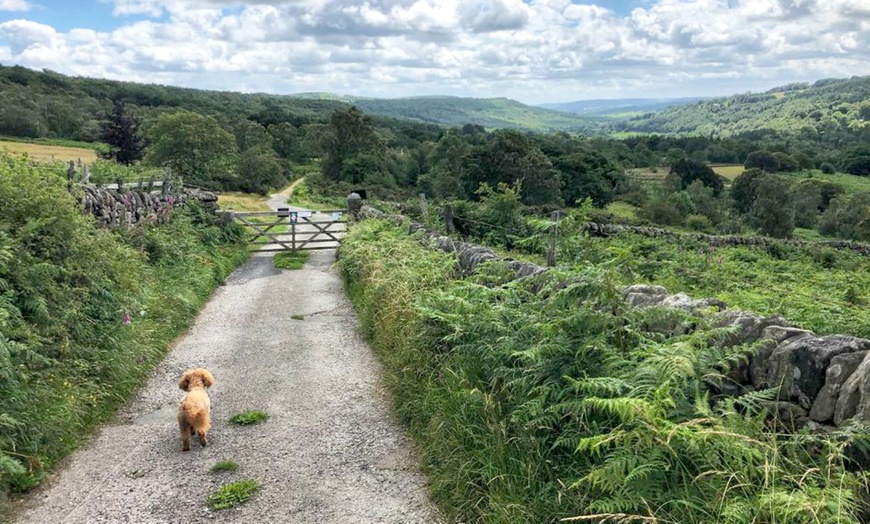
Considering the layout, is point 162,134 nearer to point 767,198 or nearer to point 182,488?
point 182,488

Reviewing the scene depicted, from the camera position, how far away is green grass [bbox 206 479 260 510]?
5.03m

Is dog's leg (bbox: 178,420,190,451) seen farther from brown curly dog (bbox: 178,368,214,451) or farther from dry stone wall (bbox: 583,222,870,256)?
dry stone wall (bbox: 583,222,870,256)

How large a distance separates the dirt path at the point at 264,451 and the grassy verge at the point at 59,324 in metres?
0.29

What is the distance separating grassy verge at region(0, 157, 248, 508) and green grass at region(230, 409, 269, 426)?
1.50 metres

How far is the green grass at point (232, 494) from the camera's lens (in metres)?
5.03

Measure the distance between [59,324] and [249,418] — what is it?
→ 254 centimetres

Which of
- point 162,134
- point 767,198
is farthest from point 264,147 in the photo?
point 767,198

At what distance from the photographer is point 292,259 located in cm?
1842

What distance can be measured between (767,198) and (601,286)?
201ft

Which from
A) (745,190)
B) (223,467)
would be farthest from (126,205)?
(745,190)

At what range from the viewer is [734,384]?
155 inches

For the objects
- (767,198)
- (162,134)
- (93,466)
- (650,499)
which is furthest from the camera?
(767,198)

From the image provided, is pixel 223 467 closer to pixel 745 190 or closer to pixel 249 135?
pixel 745 190

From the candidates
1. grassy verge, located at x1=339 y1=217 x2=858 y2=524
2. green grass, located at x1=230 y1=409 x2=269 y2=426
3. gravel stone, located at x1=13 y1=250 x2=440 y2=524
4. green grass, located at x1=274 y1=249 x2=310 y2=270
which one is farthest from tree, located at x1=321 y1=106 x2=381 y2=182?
grassy verge, located at x1=339 y1=217 x2=858 y2=524
